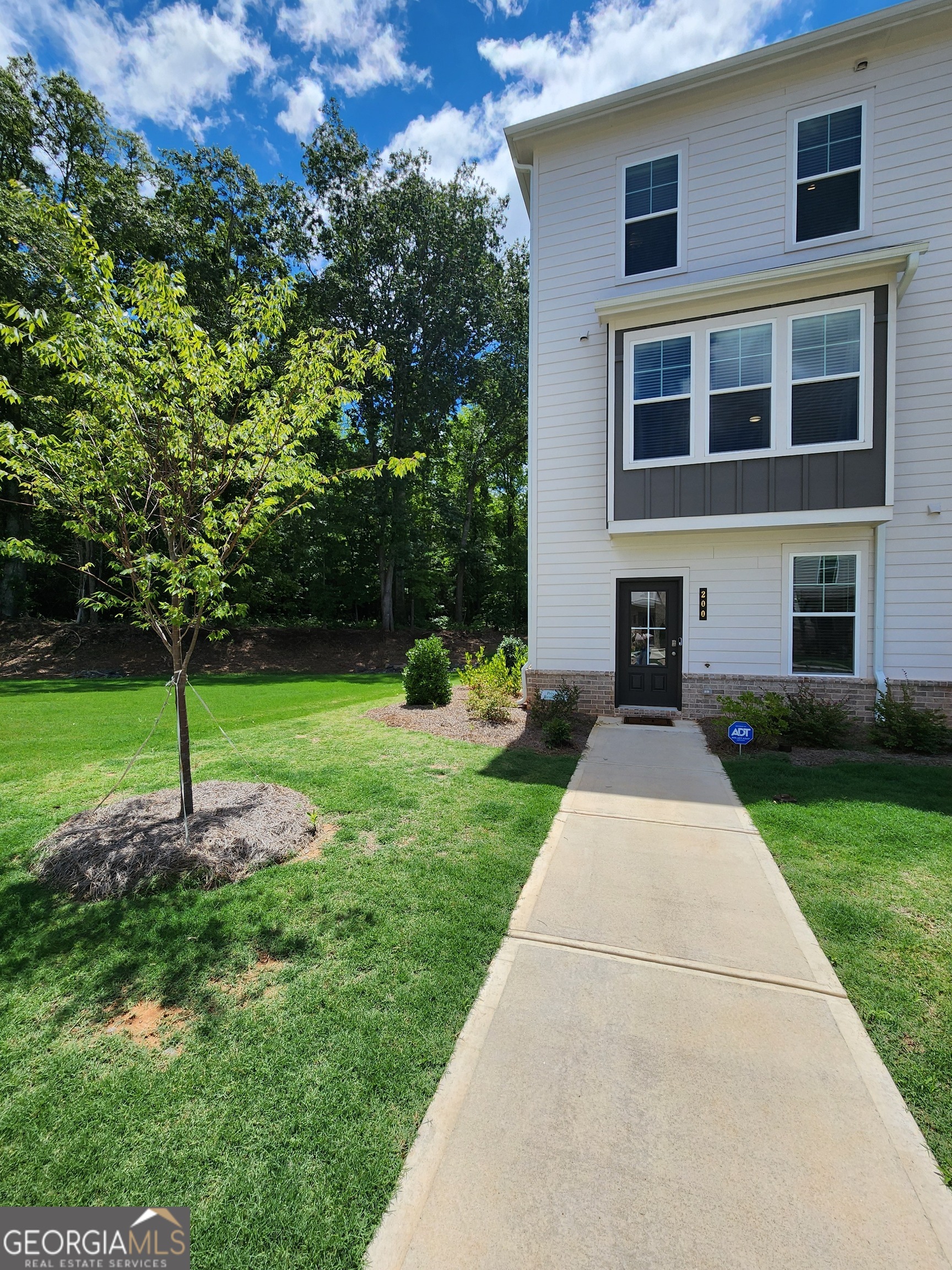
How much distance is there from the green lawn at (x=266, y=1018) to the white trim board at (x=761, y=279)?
23.2ft

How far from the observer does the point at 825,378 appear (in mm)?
7383

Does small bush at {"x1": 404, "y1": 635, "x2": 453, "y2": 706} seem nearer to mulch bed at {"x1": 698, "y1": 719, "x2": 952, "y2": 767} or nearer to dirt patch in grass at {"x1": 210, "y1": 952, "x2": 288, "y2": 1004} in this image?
mulch bed at {"x1": 698, "y1": 719, "x2": 952, "y2": 767}

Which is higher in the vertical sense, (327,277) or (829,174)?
(327,277)

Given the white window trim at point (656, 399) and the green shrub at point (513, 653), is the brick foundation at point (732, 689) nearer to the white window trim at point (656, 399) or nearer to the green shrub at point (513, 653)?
the green shrub at point (513, 653)

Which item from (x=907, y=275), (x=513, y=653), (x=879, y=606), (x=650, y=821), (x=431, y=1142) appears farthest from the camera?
(x=513, y=653)

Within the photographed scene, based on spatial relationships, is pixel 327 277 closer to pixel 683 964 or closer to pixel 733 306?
pixel 733 306

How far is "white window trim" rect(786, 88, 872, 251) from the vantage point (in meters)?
7.50

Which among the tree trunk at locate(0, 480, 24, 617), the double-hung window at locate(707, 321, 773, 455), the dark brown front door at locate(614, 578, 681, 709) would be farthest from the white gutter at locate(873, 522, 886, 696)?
the tree trunk at locate(0, 480, 24, 617)

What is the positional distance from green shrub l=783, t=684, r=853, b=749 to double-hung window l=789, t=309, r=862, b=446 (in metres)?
3.57

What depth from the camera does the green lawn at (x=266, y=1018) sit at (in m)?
1.71

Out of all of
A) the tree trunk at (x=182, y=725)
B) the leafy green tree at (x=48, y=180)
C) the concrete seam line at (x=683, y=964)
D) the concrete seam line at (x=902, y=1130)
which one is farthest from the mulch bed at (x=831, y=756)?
the leafy green tree at (x=48, y=180)

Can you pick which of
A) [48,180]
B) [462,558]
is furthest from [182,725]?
[48,180]

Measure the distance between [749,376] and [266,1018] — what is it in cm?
890

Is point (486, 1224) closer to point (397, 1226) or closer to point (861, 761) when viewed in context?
point (397, 1226)
